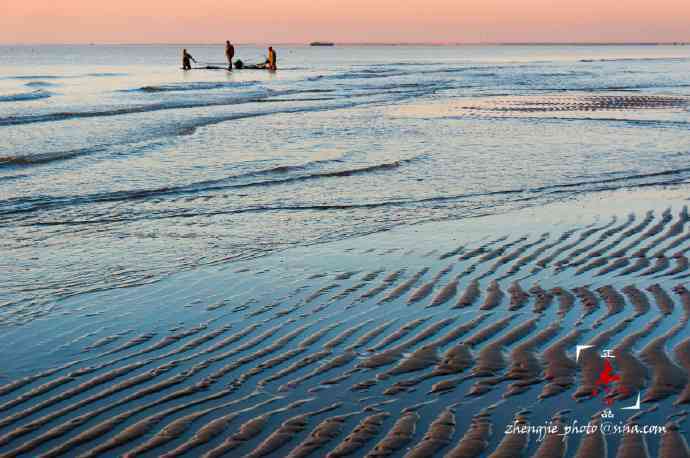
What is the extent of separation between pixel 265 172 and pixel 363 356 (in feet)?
28.0

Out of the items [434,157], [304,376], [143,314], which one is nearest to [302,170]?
[434,157]

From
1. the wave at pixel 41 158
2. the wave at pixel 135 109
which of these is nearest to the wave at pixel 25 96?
the wave at pixel 135 109

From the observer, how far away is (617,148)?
15766 mm

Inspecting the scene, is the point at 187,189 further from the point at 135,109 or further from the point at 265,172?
the point at 135,109

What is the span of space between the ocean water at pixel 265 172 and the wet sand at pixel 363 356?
3.42 ft

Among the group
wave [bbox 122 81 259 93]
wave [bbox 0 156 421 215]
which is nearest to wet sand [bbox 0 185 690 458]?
wave [bbox 0 156 421 215]

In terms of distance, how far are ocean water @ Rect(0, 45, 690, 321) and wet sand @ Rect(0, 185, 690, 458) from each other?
3.42ft

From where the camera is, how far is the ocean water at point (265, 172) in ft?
27.3

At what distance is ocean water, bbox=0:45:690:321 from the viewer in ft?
27.3

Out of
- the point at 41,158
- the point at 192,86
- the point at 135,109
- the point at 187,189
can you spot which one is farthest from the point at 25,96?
the point at 187,189

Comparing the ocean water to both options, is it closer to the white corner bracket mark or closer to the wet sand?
the wet sand

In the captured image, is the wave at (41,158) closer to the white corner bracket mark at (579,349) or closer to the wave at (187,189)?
the wave at (187,189)

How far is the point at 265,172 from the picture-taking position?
1338 centimetres

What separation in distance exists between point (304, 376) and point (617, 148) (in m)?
12.5
